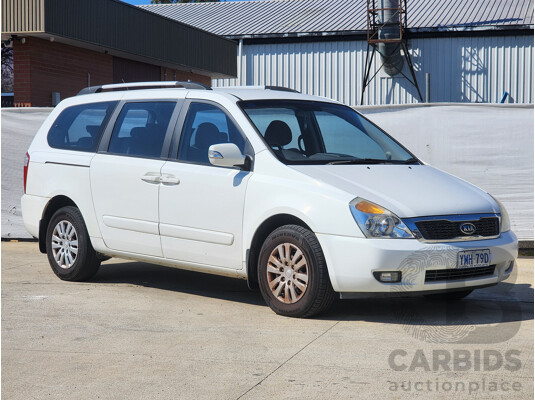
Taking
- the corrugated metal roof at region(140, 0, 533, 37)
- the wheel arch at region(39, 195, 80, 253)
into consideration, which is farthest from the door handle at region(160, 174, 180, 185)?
the corrugated metal roof at region(140, 0, 533, 37)

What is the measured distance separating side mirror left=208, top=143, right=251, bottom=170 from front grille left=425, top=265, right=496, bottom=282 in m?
1.74

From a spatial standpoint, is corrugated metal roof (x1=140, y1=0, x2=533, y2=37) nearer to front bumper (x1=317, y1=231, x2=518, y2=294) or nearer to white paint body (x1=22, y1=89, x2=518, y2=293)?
white paint body (x1=22, y1=89, x2=518, y2=293)

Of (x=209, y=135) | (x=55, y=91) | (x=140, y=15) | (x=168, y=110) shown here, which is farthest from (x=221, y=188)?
(x=140, y=15)

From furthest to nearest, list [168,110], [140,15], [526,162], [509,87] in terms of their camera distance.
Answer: [509,87], [140,15], [526,162], [168,110]

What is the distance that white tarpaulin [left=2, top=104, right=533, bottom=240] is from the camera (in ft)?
34.5

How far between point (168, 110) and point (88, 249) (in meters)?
1.64

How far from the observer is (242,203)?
6.94 m

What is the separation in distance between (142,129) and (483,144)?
4.66 m

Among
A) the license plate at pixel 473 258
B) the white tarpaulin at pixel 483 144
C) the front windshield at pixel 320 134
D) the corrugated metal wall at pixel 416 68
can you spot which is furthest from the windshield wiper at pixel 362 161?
the corrugated metal wall at pixel 416 68

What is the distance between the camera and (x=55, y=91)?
20.1m

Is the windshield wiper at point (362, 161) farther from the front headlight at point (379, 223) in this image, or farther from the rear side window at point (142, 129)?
the rear side window at point (142, 129)

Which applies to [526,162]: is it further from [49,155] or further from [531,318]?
[49,155]

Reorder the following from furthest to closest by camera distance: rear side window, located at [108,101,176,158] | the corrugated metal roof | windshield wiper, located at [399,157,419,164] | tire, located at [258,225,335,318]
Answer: the corrugated metal roof
rear side window, located at [108,101,176,158]
windshield wiper, located at [399,157,419,164]
tire, located at [258,225,335,318]

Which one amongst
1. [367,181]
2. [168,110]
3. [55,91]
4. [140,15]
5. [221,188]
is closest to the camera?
[367,181]
